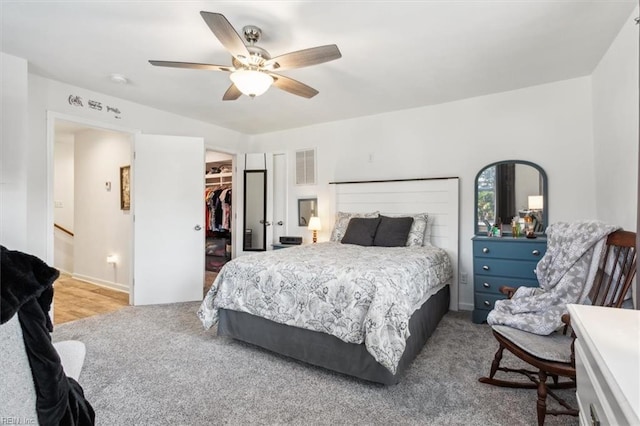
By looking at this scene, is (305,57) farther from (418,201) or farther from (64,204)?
(64,204)

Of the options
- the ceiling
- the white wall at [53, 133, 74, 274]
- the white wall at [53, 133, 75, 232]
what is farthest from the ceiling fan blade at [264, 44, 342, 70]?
the white wall at [53, 133, 75, 232]

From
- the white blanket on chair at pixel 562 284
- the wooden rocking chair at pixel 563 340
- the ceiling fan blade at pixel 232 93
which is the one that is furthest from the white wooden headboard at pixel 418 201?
the ceiling fan blade at pixel 232 93

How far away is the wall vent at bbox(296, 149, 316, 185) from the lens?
187 inches

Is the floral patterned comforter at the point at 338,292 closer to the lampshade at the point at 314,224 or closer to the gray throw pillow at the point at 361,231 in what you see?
the gray throw pillow at the point at 361,231

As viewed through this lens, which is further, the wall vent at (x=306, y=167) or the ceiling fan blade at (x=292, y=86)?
the wall vent at (x=306, y=167)

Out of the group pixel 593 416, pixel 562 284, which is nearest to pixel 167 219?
pixel 562 284

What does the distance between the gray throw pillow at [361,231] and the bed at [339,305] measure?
38cm

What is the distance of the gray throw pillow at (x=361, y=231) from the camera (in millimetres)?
3652

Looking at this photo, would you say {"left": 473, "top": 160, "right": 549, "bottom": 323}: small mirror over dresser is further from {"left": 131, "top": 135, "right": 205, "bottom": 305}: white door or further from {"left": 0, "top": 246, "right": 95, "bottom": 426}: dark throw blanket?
{"left": 131, "top": 135, "right": 205, "bottom": 305}: white door

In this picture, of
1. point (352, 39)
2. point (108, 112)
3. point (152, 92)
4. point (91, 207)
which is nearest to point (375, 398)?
point (352, 39)

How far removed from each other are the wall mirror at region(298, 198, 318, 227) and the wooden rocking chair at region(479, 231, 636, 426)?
10.6 ft

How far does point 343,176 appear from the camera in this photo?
452 cm

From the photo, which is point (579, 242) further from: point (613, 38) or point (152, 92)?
point (152, 92)

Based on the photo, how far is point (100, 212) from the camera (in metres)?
4.81
